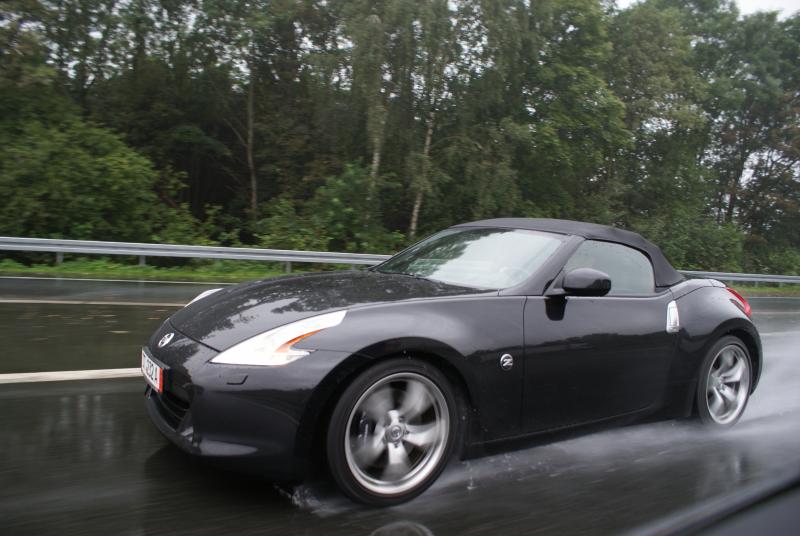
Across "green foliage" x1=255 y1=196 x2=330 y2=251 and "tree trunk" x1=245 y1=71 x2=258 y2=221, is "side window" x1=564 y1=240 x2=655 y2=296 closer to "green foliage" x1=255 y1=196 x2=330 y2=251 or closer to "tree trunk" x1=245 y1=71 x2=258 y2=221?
"green foliage" x1=255 y1=196 x2=330 y2=251

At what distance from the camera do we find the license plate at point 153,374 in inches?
124

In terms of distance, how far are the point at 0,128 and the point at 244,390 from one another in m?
16.2

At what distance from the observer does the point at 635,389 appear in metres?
3.82

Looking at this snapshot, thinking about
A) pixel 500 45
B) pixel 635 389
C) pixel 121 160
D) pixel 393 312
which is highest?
pixel 500 45

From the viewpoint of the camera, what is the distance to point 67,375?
4766mm

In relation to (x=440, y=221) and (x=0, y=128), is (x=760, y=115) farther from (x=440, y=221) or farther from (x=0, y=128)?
(x=0, y=128)

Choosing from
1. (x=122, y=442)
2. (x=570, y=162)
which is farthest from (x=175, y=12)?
(x=122, y=442)

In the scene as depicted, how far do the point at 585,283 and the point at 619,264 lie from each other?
29.9 inches

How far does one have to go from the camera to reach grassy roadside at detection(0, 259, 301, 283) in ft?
37.3

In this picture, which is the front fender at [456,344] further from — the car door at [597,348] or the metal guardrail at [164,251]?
the metal guardrail at [164,251]

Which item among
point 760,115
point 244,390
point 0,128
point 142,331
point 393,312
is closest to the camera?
point 244,390

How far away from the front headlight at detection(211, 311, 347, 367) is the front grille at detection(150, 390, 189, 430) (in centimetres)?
30

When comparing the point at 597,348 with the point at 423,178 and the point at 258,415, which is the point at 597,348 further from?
the point at 423,178

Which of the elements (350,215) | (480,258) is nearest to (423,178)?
(350,215)
